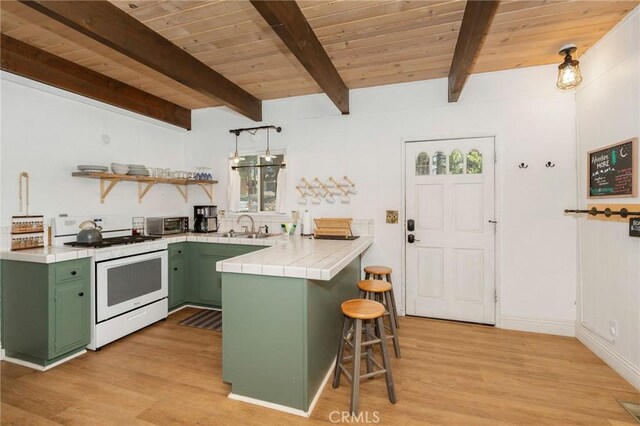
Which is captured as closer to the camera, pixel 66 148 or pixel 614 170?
pixel 614 170

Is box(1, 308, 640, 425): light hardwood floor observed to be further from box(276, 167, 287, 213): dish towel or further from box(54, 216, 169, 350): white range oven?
box(276, 167, 287, 213): dish towel

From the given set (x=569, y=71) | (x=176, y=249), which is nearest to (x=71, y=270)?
(x=176, y=249)

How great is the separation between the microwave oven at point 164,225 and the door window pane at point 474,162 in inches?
146

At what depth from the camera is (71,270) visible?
8.22 ft

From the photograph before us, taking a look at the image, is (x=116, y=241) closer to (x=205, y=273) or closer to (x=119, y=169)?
(x=119, y=169)

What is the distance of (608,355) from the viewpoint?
7.89 feet

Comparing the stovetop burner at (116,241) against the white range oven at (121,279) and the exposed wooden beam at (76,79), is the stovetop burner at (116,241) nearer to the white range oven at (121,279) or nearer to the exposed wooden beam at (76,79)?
the white range oven at (121,279)

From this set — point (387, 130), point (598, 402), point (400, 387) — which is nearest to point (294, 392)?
point (400, 387)

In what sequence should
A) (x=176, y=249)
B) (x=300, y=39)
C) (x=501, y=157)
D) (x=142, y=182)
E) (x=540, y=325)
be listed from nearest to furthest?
(x=300, y=39) → (x=540, y=325) → (x=501, y=157) → (x=176, y=249) → (x=142, y=182)

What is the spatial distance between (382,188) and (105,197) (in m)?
3.20

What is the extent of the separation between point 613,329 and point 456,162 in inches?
75.8

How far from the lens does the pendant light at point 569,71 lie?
2.55 m

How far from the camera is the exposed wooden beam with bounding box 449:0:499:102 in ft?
5.56

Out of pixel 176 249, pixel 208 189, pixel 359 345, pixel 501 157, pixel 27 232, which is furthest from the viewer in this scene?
pixel 208 189
